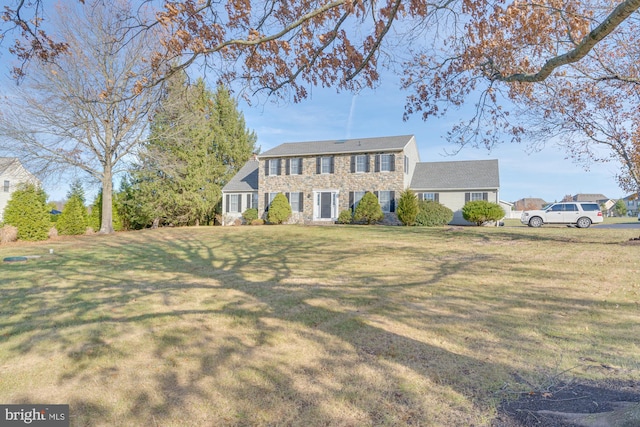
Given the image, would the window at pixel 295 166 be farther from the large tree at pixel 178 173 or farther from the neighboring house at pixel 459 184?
the neighboring house at pixel 459 184

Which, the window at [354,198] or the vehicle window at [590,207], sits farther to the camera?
the window at [354,198]

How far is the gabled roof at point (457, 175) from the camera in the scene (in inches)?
936

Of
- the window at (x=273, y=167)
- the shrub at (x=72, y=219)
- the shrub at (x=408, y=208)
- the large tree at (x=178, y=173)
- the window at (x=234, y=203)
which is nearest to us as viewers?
the shrub at (x=72, y=219)

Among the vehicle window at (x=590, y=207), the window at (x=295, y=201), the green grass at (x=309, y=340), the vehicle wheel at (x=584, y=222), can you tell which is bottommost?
the green grass at (x=309, y=340)

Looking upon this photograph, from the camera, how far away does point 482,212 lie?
21547 mm

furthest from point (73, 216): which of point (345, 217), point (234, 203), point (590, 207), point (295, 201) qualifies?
point (590, 207)

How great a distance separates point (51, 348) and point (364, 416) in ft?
11.1

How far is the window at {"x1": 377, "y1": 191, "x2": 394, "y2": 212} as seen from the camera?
23.4 metres

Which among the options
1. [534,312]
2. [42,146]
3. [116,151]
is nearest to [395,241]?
[534,312]

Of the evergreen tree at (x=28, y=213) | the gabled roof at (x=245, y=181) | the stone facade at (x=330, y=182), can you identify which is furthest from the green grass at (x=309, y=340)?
the gabled roof at (x=245, y=181)

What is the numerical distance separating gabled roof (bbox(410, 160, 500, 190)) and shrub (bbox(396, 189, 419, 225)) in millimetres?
3615

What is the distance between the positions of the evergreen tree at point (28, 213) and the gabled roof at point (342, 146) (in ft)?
46.4

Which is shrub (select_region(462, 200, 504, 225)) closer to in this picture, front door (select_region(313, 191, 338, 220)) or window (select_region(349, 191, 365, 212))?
window (select_region(349, 191, 365, 212))

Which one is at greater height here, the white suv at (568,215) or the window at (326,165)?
the window at (326,165)
